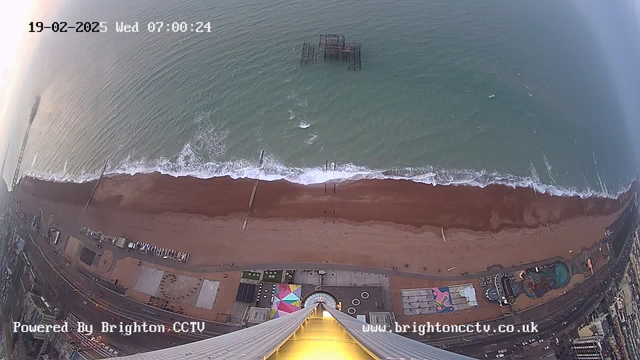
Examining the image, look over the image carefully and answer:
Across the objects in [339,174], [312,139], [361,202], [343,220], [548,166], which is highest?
[548,166]

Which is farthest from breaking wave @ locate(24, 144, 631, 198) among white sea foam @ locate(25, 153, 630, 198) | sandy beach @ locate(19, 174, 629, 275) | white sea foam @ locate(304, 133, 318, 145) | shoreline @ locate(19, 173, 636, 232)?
white sea foam @ locate(304, 133, 318, 145)

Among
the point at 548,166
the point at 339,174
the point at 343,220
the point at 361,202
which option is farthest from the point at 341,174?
the point at 548,166

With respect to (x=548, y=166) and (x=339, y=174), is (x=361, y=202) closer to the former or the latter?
(x=339, y=174)

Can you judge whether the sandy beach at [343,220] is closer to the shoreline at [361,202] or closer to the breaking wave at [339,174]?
the shoreline at [361,202]

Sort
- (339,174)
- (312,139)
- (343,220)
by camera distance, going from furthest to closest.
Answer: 1. (312,139)
2. (339,174)
3. (343,220)

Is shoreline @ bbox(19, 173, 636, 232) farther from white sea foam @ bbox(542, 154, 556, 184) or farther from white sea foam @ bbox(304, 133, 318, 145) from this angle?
white sea foam @ bbox(304, 133, 318, 145)

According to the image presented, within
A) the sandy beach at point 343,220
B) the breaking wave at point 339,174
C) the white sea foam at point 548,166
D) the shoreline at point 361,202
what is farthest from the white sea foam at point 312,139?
the white sea foam at point 548,166
